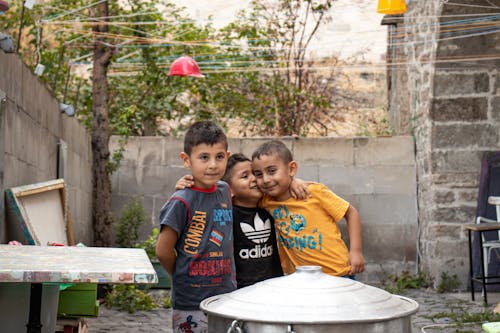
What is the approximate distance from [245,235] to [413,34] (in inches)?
251

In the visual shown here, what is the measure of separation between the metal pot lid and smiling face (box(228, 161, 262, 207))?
4.02ft

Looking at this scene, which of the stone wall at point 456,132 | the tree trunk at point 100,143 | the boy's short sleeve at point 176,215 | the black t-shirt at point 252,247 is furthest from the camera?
the stone wall at point 456,132

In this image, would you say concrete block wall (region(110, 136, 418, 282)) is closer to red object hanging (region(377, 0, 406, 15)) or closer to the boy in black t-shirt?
red object hanging (region(377, 0, 406, 15))

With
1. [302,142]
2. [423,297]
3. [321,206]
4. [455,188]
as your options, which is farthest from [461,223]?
[321,206]

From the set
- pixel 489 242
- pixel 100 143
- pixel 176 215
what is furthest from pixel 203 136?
pixel 489 242

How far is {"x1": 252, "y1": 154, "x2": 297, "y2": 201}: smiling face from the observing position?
12.8ft

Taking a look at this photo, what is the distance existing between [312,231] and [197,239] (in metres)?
0.69

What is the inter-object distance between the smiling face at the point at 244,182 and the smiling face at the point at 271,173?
0.10ft

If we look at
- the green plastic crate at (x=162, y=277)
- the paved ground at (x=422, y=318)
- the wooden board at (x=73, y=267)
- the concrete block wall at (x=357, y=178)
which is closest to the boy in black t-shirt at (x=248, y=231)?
the wooden board at (x=73, y=267)

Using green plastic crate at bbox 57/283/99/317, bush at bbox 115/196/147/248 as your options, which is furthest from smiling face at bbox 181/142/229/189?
bush at bbox 115/196/147/248

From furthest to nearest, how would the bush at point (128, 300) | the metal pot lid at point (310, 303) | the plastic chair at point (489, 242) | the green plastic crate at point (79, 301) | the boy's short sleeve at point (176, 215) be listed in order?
the plastic chair at point (489, 242) → the bush at point (128, 300) → the green plastic crate at point (79, 301) → the boy's short sleeve at point (176, 215) → the metal pot lid at point (310, 303)

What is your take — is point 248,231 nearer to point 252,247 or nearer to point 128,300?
point 252,247

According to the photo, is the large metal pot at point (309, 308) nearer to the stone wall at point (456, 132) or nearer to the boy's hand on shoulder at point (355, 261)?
the boy's hand on shoulder at point (355, 261)

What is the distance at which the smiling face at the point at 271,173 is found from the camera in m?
3.89
